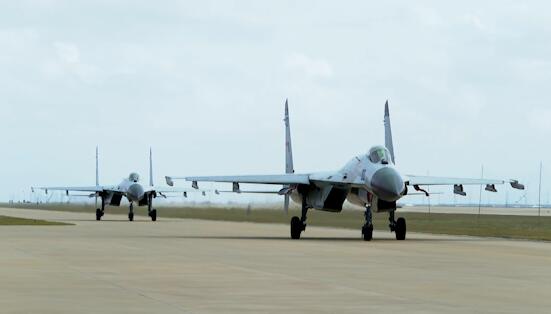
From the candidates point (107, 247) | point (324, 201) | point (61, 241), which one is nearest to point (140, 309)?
point (107, 247)

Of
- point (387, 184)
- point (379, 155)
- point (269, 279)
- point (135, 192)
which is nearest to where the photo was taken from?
point (269, 279)

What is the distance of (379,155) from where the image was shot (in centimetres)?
3694

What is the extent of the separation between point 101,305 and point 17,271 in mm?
6516

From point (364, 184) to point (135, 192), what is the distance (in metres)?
37.1

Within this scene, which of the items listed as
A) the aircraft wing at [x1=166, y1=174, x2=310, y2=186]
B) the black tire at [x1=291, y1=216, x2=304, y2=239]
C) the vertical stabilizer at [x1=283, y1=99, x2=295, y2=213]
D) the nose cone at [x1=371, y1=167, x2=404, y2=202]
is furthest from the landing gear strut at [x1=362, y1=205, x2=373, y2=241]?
the vertical stabilizer at [x1=283, y1=99, x2=295, y2=213]

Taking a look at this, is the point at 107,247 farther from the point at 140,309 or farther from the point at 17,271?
the point at 140,309

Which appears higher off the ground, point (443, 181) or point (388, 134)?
point (388, 134)

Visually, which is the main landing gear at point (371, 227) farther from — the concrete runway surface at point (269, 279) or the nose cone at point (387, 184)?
the concrete runway surface at point (269, 279)

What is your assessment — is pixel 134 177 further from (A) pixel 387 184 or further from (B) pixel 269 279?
(B) pixel 269 279

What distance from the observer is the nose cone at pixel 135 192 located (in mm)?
72062

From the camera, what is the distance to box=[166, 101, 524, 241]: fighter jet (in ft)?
118

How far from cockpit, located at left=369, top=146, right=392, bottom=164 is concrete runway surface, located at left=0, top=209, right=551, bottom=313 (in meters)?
6.51

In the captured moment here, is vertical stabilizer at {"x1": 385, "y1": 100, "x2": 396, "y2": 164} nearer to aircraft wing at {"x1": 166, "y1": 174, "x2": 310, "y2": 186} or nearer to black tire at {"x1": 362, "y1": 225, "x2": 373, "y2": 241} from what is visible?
aircraft wing at {"x1": 166, "y1": 174, "x2": 310, "y2": 186}

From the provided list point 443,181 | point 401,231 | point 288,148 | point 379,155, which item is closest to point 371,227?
point 401,231
